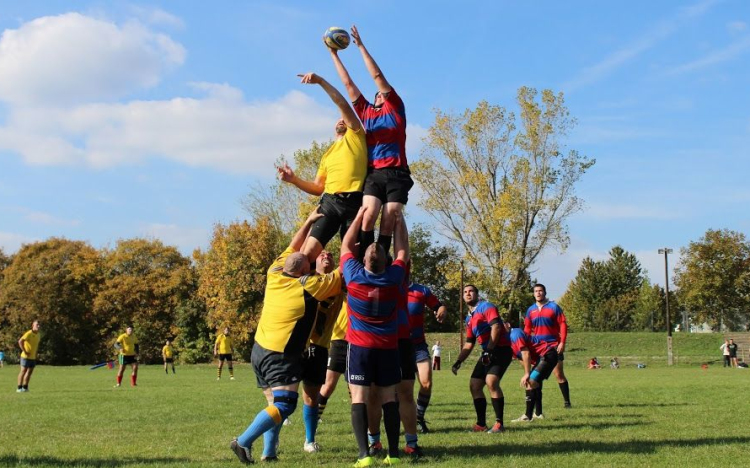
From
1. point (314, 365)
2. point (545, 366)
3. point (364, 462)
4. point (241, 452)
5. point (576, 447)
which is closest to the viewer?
point (364, 462)

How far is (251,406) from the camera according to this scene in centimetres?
1623

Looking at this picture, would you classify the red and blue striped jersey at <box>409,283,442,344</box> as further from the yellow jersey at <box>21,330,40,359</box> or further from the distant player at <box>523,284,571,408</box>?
the yellow jersey at <box>21,330,40,359</box>

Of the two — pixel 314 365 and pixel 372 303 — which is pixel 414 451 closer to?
pixel 372 303

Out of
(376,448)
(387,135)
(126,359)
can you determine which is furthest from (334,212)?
(126,359)

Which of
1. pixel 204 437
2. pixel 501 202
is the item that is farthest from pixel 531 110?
pixel 204 437

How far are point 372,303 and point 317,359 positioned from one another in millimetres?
2275

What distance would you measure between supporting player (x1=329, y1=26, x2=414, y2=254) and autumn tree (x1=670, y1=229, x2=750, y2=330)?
7151 cm

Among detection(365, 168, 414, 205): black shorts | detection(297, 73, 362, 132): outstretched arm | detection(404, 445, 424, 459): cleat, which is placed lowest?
detection(404, 445, 424, 459): cleat

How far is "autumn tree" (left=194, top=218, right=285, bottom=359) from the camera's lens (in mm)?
58594

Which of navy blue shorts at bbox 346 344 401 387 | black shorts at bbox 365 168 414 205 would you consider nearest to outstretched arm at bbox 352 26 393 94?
black shorts at bbox 365 168 414 205

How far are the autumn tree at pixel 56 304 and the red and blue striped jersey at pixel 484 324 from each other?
65363 millimetres

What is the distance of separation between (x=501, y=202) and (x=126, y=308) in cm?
4052

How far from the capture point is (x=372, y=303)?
7512mm

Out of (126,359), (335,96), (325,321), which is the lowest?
(126,359)
